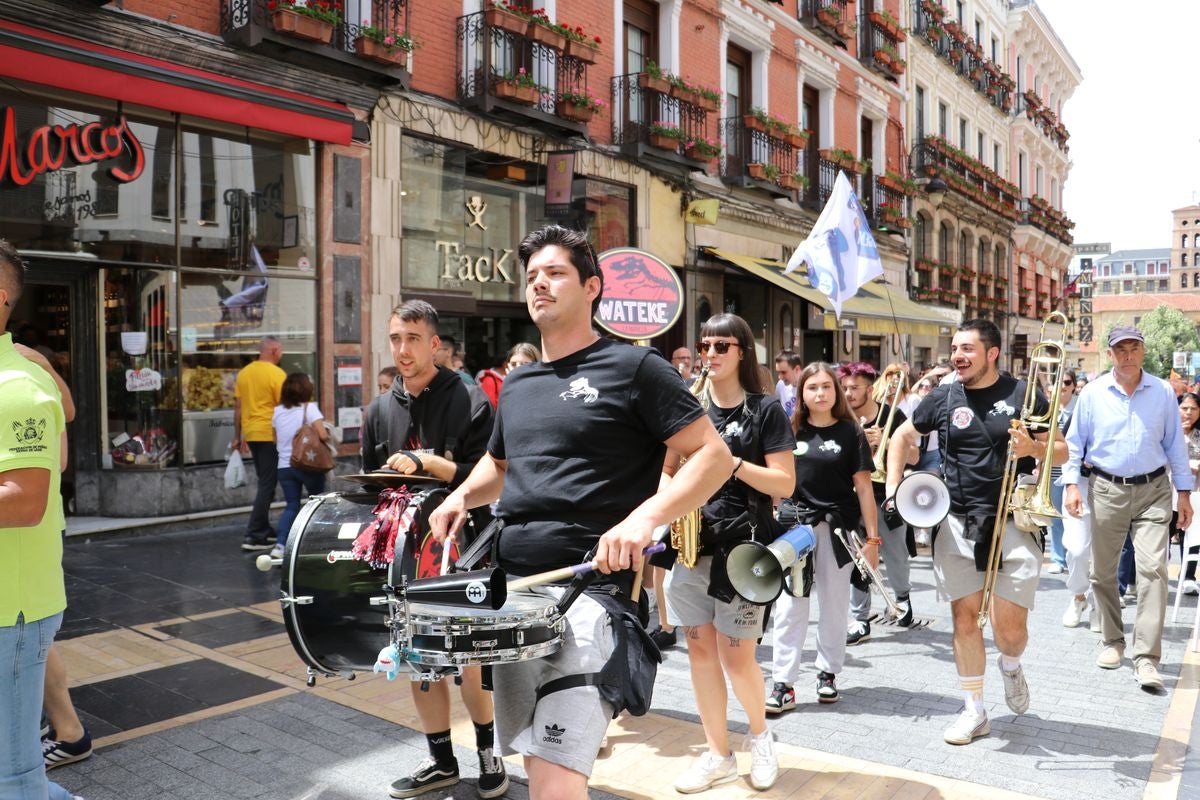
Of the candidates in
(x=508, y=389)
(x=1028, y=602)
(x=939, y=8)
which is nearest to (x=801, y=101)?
(x=939, y=8)

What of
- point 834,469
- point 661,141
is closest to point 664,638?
point 834,469

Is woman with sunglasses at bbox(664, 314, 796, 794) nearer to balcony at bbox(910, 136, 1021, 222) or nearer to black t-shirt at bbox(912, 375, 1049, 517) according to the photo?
black t-shirt at bbox(912, 375, 1049, 517)

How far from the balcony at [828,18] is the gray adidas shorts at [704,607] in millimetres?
18733

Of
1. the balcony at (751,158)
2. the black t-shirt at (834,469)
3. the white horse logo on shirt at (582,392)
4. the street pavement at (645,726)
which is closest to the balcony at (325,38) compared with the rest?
the street pavement at (645,726)

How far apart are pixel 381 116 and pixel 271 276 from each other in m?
2.42

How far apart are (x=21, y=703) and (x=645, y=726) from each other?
9.36 ft

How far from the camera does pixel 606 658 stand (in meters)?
2.64

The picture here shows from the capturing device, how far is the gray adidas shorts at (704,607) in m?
4.08

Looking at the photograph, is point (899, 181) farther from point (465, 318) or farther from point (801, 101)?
point (465, 318)

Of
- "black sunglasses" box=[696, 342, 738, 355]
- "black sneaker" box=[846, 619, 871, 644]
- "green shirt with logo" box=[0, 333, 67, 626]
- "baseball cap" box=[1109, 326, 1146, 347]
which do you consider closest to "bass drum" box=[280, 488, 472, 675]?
"green shirt with logo" box=[0, 333, 67, 626]

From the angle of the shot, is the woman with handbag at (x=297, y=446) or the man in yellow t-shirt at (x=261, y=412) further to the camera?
the man in yellow t-shirt at (x=261, y=412)

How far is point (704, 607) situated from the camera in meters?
4.19

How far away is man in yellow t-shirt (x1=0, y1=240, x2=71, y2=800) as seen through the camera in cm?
275

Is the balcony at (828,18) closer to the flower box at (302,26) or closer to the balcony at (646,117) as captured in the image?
the balcony at (646,117)
